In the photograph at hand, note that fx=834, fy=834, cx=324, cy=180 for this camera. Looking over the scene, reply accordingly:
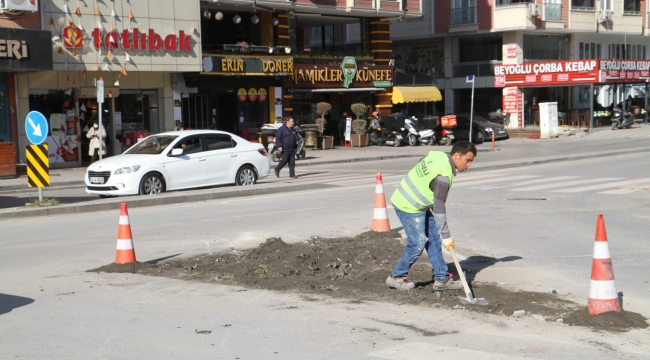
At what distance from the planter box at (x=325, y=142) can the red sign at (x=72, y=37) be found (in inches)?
511

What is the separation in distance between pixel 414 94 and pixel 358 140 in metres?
6.35

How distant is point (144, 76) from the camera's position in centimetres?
3247

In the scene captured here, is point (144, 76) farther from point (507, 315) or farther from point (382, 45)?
point (507, 315)

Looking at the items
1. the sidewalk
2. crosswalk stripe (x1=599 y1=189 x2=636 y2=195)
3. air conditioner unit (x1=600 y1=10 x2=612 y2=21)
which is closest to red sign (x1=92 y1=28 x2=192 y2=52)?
→ the sidewalk

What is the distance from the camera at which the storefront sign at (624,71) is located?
144 feet

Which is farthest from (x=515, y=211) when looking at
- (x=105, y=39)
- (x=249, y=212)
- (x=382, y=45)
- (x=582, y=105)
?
(x=582, y=105)

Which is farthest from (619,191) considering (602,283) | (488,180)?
(602,283)

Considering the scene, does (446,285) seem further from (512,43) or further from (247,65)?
(512,43)

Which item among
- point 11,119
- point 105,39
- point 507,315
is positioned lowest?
point 507,315

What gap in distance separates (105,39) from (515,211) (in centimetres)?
1883

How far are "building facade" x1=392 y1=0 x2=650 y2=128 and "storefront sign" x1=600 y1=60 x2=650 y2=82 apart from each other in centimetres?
207

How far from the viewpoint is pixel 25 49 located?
26562 millimetres

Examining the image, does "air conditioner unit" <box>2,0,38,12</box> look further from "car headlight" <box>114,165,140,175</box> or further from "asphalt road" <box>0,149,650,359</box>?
"asphalt road" <box>0,149,650,359</box>

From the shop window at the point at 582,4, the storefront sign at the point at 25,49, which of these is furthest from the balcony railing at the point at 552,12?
the storefront sign at the point at 25,49
